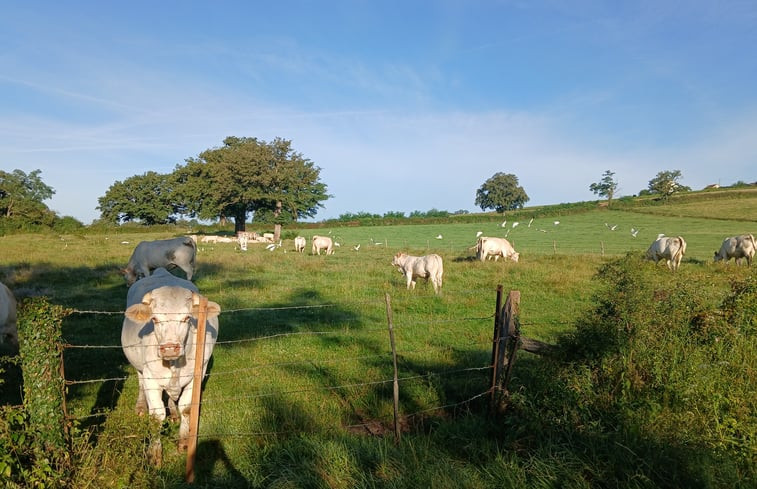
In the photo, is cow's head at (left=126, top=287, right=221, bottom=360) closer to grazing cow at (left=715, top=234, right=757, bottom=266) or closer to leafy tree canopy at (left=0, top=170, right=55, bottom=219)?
grazing cow at (left=715, top=234, right=757, bottom=266)

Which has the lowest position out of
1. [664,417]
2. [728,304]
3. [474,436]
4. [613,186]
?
[474,436]

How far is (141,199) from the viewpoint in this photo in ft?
233

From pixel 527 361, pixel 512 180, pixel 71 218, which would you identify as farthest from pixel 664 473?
pixel 512 180

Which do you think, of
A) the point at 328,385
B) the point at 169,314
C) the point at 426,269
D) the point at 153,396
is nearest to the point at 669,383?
the point at 328,385

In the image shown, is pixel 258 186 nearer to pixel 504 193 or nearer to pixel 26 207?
pixel 26 207

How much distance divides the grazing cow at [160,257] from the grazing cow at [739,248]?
25426mm

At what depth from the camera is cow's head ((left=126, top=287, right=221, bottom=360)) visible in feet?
16.3

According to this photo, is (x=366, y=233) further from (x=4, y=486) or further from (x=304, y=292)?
(x=4, y=486)

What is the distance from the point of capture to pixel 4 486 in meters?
3.64

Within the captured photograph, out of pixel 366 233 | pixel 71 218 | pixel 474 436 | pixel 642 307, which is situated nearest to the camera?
pixel 474 436

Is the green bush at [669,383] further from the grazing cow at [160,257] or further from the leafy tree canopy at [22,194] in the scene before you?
the leafy tree canopy at [22,194]

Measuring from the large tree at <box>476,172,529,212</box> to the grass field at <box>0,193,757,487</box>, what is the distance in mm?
79804

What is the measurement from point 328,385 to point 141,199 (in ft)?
243

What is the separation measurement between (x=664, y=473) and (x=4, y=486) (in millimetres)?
5525
